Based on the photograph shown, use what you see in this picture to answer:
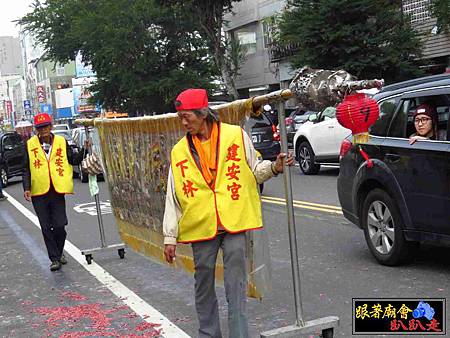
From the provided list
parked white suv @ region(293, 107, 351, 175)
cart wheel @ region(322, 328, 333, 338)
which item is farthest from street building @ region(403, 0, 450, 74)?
cart wheel @ region(322, 328, 333, 338)

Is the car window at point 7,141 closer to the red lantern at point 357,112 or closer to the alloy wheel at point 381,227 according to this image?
the alloy wheel at point 381,227

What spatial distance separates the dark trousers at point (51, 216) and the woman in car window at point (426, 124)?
13.0 ft

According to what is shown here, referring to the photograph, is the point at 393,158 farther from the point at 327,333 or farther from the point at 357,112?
the point at 327,333

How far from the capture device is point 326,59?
2167cm

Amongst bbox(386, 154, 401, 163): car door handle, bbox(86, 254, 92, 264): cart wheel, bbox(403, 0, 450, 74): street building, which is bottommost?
bbox(86, 254, 92, 264): cart wheel

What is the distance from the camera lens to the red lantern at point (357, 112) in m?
4.64

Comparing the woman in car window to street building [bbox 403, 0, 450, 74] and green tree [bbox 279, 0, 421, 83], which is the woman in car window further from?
street building [bbox 403, 0, 450, 74]

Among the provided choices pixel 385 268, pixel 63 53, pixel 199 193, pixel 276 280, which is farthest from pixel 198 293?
pixel 63 53

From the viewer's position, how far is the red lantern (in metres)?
4.64

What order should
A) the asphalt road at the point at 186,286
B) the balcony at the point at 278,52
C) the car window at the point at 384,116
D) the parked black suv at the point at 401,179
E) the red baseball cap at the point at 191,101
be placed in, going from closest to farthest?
1. the red baseball cap at the point at 191,101
2. the asphalt road at the point at 186,286
3. the parked black suv at the point at 401,179
4. the car window at the point at 384,116
5. the balcony at the point at 278,52

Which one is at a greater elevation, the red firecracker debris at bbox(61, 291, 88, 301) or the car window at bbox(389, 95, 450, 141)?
the car window at bbox(389, 95, 450, 141)

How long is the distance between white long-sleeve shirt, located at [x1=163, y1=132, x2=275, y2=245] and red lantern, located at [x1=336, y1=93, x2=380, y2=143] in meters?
0.86

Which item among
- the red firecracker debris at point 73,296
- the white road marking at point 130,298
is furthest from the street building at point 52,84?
the red firecracker debris at point 73,296

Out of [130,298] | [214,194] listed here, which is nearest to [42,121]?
[130,298]
